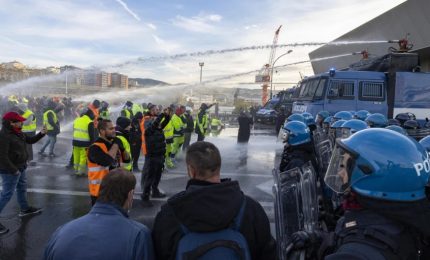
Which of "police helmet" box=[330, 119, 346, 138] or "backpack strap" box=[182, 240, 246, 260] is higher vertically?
"police helmet" box=[330, 119, 346, 138]

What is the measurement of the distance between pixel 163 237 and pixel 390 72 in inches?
516

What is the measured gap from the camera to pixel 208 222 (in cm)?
182

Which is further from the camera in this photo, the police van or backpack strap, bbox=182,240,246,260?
the police van

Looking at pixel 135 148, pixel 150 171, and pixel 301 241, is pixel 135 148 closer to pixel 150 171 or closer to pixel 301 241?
pixel 150 171

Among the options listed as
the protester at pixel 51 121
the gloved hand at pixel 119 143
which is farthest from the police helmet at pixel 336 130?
the protester at pixel 51 121

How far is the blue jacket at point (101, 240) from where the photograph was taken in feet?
6.55

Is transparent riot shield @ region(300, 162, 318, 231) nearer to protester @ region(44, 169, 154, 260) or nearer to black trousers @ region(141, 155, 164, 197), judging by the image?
protester @ region(44, 169, 154, 260)

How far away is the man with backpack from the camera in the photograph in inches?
72.0

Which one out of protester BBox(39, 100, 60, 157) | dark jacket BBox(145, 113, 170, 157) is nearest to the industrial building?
protester BBox(39, 100, 60, 157)

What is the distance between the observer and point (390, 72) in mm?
13102

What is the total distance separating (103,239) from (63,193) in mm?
6268

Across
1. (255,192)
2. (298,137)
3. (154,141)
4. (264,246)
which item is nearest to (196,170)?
(264,246)

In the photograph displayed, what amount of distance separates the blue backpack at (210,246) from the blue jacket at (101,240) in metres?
0.31

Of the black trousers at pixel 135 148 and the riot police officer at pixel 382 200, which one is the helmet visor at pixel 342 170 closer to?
the riot police officer at pixel 382 200
